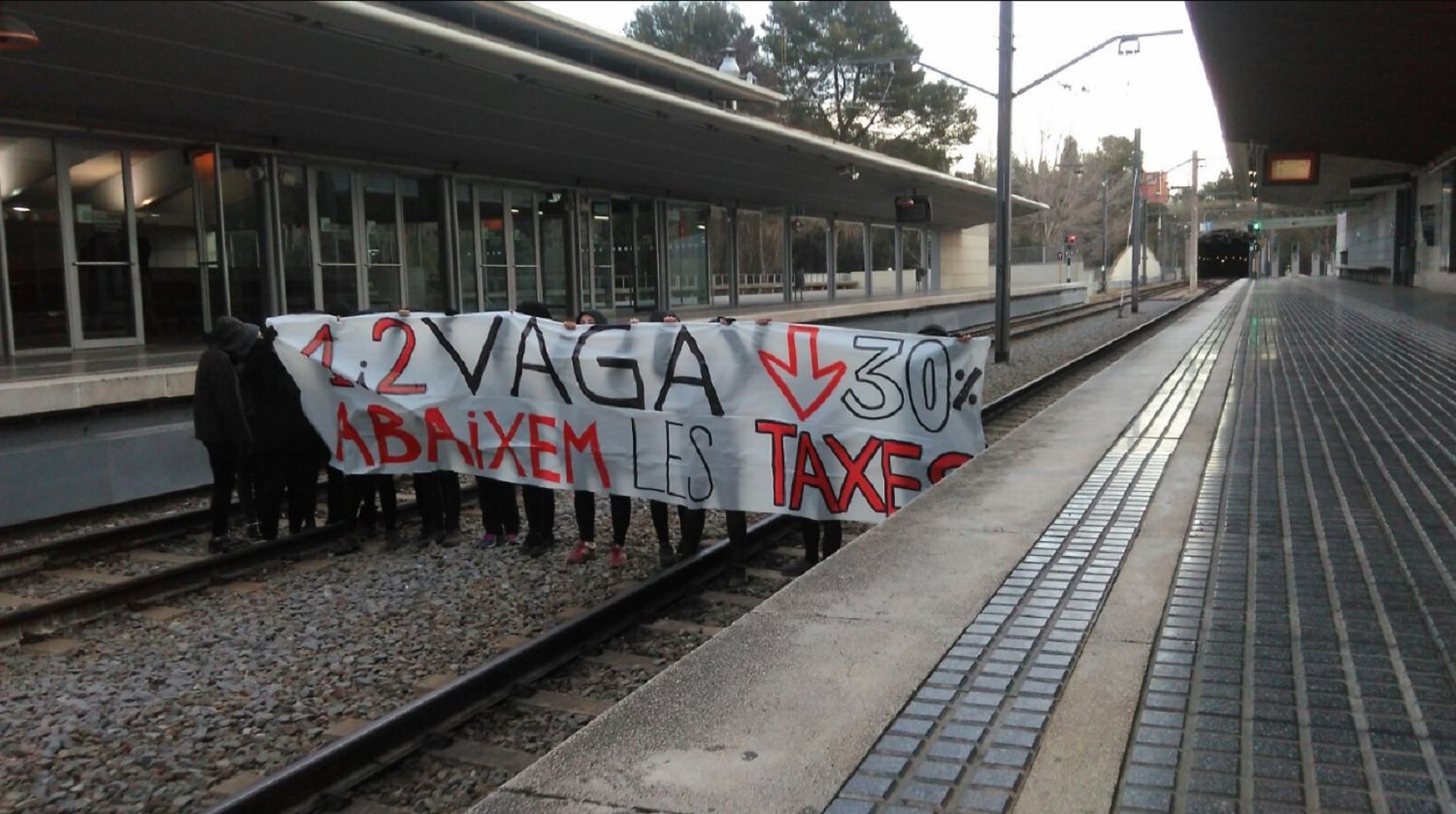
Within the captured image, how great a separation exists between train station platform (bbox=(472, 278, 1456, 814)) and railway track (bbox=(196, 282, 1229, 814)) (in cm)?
106

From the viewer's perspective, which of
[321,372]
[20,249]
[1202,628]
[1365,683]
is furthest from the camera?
[20,249]

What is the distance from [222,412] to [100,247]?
30.8 ft

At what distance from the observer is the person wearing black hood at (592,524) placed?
327 inches

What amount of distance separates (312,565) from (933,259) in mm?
46746

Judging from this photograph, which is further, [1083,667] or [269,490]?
[269,490]

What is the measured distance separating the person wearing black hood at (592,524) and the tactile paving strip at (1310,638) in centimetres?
391

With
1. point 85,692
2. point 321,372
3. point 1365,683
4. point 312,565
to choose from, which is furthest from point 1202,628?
point 321,372

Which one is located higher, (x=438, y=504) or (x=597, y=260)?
(x=597, y=260)

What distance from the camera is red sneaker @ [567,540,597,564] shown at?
838cm

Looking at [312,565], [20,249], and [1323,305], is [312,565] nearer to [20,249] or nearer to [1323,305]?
[20,249]

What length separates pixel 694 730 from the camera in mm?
4129

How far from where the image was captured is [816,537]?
8141 millimetres

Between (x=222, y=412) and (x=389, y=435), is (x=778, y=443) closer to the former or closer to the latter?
(x=389, y=435)

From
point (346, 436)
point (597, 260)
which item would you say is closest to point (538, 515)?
point (346, 436)
